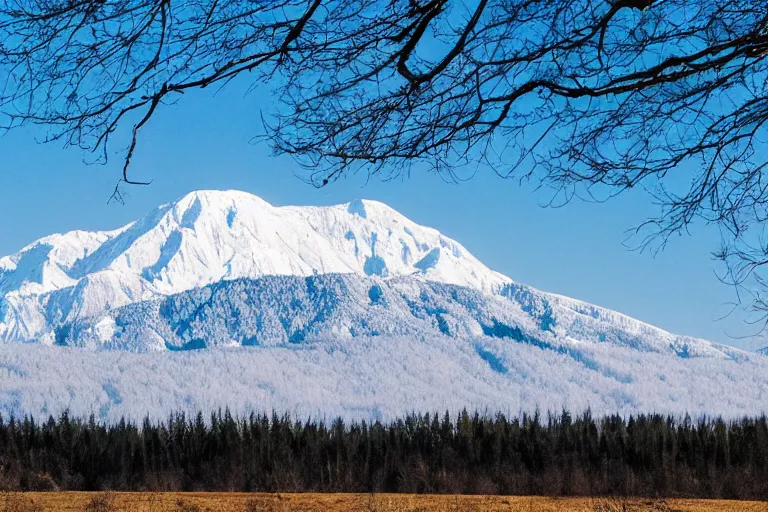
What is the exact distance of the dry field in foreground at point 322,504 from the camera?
7.12 metres

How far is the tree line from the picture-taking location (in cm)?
1002

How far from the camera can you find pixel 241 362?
15138 centimetres

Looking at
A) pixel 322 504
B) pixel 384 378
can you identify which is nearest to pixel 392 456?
pixel 322 504

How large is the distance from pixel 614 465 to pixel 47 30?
802 centimetres

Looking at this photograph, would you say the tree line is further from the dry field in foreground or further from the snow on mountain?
the snow on mountain

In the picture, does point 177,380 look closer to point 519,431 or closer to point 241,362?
point 241,362

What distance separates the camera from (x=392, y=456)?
10.8 m

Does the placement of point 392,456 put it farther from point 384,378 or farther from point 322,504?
point 384,378

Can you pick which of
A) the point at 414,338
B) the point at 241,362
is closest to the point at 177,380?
the point at 241,362

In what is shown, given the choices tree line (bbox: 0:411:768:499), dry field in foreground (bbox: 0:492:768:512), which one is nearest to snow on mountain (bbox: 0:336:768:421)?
tree line (bbox: 0:411:768:499)

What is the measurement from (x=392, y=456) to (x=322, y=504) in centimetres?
324

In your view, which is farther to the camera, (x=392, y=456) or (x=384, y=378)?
(x=384, y=378)

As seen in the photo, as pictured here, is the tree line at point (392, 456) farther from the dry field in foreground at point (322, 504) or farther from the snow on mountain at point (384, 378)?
the snow on mountain at point (384, 378)

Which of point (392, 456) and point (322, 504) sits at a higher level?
point (392, 456)
